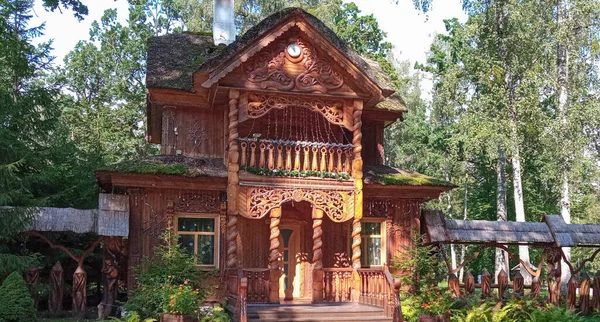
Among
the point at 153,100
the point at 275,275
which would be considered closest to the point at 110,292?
the point at 275,275

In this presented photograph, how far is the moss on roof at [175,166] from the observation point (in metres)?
16.2

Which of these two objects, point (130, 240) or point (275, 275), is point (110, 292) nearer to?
point (130, 240)

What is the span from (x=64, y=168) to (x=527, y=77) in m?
19.7

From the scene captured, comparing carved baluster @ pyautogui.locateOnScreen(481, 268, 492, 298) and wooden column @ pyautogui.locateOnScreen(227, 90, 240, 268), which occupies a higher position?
wooden column @ pyautogui.locateOnScreen(227, 90, 240, 268)

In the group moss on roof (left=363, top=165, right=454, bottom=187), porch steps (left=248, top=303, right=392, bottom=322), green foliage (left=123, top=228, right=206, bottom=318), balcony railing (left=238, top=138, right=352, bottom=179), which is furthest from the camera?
moss on roof (left=363, top=165, right=454, bottom=187)

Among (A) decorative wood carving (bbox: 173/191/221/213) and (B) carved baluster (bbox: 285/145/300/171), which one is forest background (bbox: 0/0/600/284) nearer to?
(A) decorative wood carving (bbox: 173/191/221/213)

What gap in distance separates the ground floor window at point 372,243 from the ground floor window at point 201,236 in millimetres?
4465

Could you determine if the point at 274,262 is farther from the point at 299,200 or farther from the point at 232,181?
the point at 232,181

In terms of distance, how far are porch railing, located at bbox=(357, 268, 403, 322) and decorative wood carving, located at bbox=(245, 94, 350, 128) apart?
4006 millimetres

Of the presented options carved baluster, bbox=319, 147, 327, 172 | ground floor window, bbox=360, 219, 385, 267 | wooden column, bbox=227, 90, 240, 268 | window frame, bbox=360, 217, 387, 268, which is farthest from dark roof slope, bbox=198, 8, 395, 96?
ground floor window, bbox=360, 219, 385, 267

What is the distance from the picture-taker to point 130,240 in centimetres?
1664

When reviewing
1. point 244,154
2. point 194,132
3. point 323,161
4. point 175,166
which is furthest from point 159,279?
point 194,132

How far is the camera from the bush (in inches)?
511

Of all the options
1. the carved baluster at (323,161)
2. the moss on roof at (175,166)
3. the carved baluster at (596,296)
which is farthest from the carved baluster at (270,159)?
the carved baluster at (596,296)
